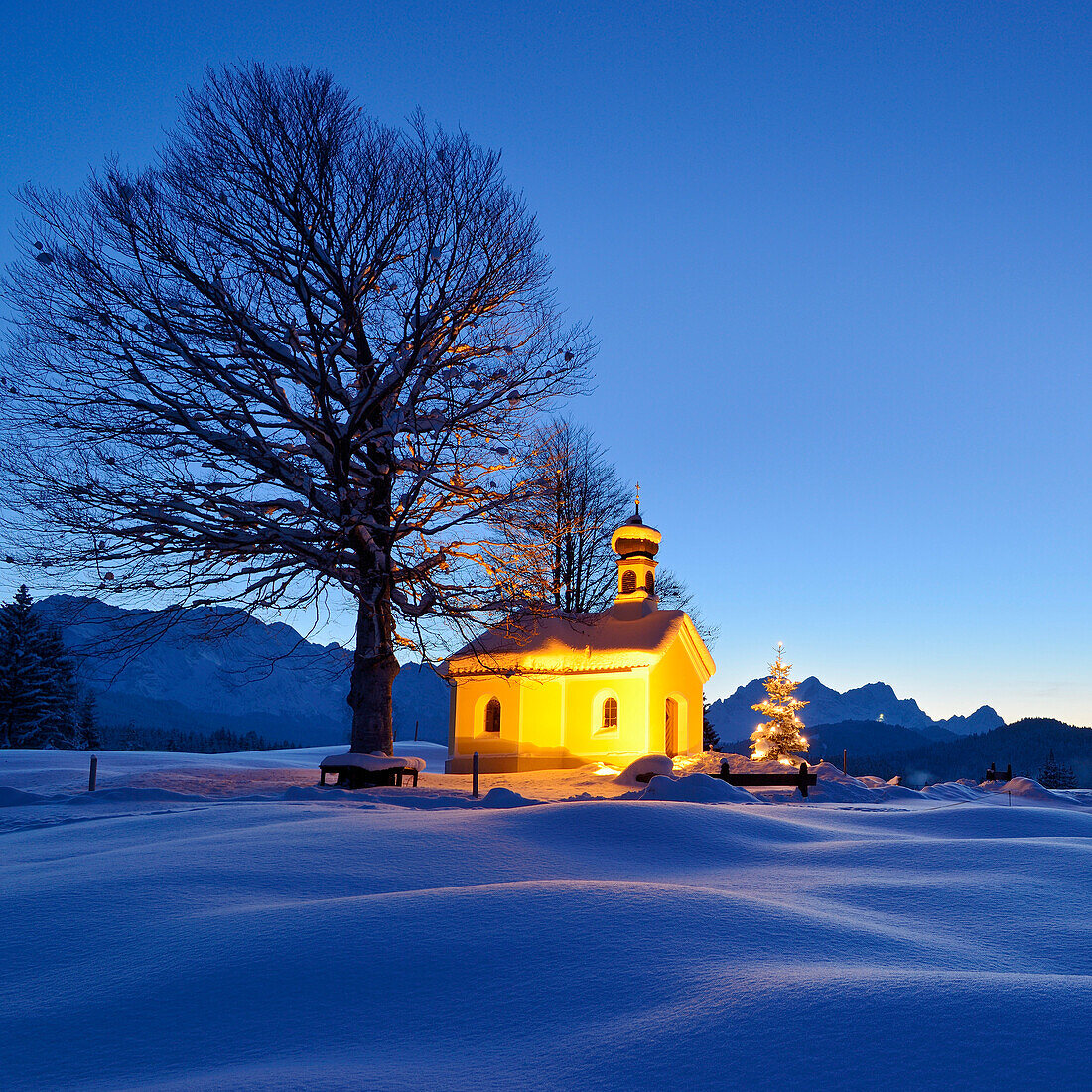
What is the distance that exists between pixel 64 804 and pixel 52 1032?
10761 millimetres

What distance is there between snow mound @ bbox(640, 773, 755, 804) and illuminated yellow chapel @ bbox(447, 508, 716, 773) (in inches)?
430

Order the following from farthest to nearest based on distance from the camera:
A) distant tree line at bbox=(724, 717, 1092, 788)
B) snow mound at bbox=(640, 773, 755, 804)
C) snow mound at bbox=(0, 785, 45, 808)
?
distant tree line at bbox=(724, 717, 1092, 788), snow mound at bbox=(640, 773, 755, 804), snow mound at bbox=(0, 785, 45, 808)

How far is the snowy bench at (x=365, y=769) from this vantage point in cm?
1680

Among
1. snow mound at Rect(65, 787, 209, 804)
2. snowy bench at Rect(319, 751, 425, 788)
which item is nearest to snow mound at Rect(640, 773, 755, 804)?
snowy bench at Rect(319, 751, 425, 788)

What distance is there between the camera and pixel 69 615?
1509cm

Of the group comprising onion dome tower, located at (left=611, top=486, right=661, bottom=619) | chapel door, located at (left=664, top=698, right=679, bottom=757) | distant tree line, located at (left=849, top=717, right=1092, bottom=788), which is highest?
onion dome tower, located at (left=611, top=486, right=661, bottom=619)

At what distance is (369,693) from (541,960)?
47.4ft

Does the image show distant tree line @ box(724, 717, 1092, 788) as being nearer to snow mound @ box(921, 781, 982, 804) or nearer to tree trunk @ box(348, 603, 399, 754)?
snow mound @ box(921, 781, 982, 804)

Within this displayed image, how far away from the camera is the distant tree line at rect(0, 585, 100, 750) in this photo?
1676 inches

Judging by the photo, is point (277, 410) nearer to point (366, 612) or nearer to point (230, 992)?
point (366, 612)

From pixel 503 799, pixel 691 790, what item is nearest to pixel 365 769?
pixel 503 799

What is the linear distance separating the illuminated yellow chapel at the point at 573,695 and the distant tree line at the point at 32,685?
26.9 metres

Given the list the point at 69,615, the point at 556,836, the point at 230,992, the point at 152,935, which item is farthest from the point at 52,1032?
the point at 69,615

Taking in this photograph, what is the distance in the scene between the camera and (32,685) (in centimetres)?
4334
